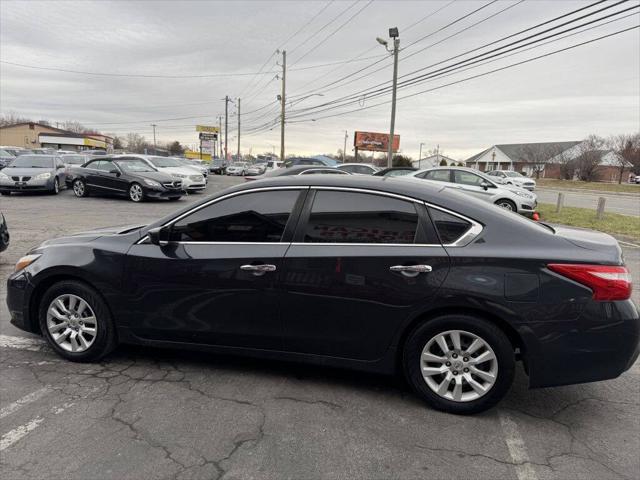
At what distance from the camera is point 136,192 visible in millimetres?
16078

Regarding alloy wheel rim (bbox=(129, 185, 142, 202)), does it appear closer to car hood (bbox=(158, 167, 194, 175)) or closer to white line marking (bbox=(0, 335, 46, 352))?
car hood (bbox=(158, 167, 194, 175))

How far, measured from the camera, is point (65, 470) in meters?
2.45

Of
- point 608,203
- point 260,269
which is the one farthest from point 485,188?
point 608,203

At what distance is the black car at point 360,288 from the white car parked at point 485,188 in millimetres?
10501

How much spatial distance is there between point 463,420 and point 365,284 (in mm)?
1132

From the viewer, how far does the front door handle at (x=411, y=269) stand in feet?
9.82

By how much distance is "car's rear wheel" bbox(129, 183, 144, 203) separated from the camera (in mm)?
15968

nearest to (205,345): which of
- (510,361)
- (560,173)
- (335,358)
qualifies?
(335,358)

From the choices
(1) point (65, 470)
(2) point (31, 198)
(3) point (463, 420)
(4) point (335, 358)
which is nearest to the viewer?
(1) point (65, 470)

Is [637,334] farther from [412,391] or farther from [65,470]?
[65,470]

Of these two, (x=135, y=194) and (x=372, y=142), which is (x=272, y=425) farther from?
(x=372, y=142)

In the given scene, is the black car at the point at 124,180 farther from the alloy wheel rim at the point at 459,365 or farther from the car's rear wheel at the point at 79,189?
the alloy wheel rim at the point at 459,365

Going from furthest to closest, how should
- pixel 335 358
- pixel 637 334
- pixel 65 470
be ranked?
pixel 335 358 < pixel 637 334 < pixel 65 470

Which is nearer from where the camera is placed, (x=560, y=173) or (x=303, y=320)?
(x=303, y=320)
